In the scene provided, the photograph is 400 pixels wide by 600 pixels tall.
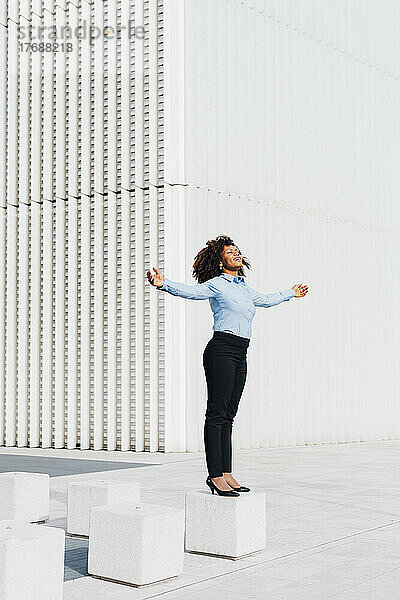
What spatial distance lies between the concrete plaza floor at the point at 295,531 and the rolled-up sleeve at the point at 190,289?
1.98 metres

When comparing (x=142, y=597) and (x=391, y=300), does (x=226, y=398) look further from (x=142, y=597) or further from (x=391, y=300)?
(x=391, y=300)

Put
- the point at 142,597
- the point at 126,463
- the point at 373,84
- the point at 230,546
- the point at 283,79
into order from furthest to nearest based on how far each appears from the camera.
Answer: the point at 373,84, the point at 283,79, the point at 126,463, the point at 230,546, the point at 142,597

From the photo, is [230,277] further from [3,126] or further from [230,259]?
[3,126]

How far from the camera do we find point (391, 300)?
21.3 metres

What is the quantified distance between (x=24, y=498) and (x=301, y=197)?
11540mm

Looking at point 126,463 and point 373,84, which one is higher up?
point 373,84

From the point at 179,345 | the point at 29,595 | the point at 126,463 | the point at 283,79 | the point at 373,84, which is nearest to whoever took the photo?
the point at 29,595

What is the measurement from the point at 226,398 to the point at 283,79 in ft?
40.9

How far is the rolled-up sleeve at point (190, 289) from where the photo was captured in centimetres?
691

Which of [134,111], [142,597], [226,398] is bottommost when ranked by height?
[142,597]

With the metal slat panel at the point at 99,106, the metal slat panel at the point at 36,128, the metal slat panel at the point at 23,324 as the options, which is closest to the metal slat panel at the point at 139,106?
the metal slat panel at the point at 99,106

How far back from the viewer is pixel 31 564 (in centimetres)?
517

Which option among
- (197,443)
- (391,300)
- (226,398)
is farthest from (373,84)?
(226,398)

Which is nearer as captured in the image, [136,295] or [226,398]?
[226,398]
